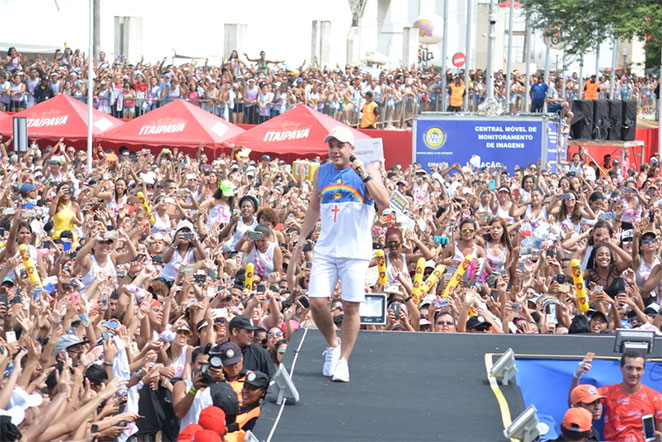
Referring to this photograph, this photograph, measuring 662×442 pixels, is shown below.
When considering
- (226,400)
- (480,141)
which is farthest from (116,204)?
(226,400)

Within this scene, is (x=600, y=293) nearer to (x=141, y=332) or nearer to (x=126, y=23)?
(x=141, y=332)

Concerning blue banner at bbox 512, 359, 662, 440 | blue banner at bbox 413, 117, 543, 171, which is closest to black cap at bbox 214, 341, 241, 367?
blue banner at bbox 512, 359, 662, 440

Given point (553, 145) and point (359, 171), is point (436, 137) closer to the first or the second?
point (553, 145)

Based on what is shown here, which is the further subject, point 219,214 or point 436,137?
point 436,137

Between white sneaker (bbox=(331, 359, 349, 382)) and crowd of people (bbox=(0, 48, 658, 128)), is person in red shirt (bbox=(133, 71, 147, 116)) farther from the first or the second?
white sneaker (bbox=(331, 359, 349, 382))

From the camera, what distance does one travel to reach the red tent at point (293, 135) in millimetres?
22922

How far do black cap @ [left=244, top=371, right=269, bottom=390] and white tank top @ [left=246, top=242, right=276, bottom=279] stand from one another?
171 inches

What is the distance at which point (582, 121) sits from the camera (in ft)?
99.1

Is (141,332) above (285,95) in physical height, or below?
below

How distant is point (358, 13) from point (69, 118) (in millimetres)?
30589

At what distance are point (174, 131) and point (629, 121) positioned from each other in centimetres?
1267

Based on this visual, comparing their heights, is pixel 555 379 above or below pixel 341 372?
below

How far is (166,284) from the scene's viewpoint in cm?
1138

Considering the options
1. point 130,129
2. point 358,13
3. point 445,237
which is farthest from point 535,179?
point 358,13
